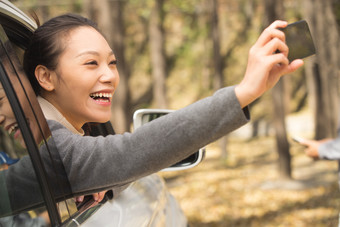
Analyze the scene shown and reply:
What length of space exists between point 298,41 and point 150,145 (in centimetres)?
52

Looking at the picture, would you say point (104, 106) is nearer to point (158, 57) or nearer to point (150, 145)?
point (150, 145)

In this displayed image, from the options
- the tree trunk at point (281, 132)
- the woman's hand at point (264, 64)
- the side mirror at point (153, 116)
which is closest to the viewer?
the woman's hand at point (264, 64)

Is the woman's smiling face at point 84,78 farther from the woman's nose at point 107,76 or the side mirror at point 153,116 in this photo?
the side mirror at point 153,116

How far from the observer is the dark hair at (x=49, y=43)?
5.18ft

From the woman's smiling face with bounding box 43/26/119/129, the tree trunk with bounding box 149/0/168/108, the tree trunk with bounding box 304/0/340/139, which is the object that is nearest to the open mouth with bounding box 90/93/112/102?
the woman's smiling face with bounding box 43/26/119/129

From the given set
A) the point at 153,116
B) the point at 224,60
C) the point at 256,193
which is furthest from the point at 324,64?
the point at 224,60

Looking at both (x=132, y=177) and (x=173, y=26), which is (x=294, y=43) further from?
(x=173, y=26)

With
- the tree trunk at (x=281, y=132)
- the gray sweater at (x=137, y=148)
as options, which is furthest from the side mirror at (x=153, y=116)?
the tree trunk at (x=281, y=132)

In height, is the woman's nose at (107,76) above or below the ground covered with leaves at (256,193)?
above

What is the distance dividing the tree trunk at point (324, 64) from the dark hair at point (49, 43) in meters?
9.84

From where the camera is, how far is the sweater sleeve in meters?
1.23

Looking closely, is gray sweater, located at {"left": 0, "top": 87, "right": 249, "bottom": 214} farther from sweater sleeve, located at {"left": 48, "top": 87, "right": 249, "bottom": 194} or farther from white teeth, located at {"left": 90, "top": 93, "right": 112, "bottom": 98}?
white teeth, located at {"left": 90, "top": 93, "right": 112, "bottom": 98}

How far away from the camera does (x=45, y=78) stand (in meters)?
1.61

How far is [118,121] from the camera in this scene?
8203 mm
